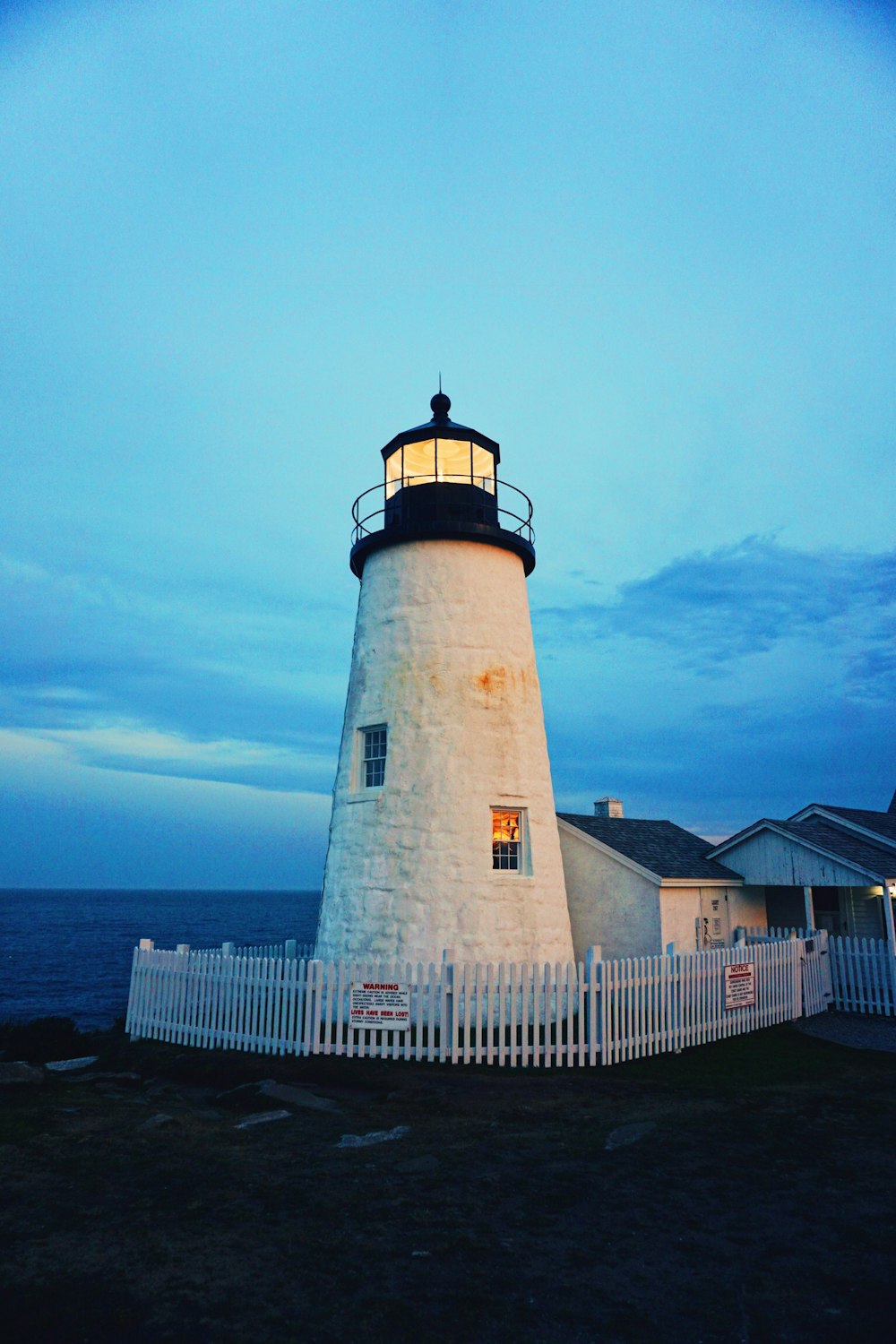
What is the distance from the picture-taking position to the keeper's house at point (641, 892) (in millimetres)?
18953

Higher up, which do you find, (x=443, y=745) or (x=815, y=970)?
(x=443, y=745)

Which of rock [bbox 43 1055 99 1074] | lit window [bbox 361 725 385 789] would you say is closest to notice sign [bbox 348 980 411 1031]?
lit window [bbox 361 725 385 789]

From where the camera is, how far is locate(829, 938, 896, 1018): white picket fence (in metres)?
17.5

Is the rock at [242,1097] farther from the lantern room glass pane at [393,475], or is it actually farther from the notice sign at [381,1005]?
the lantern room glass pane at [393,475]

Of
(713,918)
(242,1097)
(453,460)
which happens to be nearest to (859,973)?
(713,918)

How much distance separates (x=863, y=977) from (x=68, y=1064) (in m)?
15.4

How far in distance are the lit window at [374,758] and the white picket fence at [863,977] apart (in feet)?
35.2

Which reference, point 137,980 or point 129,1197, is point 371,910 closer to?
point 137,980

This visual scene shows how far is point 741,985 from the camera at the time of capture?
50.5ft

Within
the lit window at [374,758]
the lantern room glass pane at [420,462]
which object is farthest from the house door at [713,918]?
the lantern room glass pane at [420,462]

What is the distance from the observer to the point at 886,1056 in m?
13.5

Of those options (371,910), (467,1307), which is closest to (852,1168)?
(467,1307)

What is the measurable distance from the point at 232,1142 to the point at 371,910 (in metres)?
6.81

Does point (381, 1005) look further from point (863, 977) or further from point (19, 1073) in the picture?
point (863, 977)
